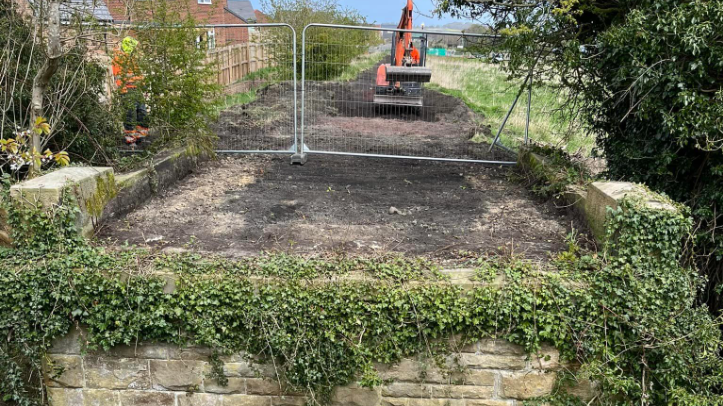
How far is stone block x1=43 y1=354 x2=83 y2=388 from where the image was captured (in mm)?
4211

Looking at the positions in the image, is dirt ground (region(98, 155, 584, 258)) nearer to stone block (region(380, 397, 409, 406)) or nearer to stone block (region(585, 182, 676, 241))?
stone block (region(585, 182, 676, 241))

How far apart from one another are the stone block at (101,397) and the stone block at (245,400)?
0.91m

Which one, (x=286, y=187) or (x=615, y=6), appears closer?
(x=615, y=6)

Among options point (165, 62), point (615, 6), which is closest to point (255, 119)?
point (165, 62)

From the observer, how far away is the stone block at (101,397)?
14.0ft

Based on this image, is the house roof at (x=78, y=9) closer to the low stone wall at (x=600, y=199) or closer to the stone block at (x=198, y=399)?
the stone block at (x=198, y=399)

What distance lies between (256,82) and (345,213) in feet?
15.2

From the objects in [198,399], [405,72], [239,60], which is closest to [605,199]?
[198,399]

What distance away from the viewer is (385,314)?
3973mm

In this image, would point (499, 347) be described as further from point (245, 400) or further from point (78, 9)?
point (78, 9)

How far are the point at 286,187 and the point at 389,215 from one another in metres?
1.73

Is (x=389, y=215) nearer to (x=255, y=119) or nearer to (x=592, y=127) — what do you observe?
(x=592, y=127)

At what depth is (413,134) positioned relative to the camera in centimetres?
1117

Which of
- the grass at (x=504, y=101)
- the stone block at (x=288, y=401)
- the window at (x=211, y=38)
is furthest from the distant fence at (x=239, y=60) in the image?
the stone block at (x=288, y=401)
